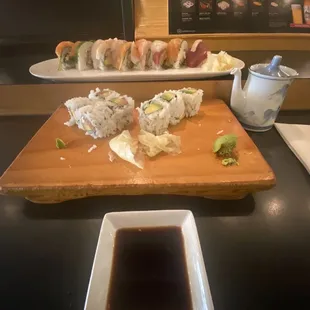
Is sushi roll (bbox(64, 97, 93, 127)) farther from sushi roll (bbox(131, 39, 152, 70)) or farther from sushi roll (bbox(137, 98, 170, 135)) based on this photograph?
sushi roll (bbox(131, 39, 152, 70))

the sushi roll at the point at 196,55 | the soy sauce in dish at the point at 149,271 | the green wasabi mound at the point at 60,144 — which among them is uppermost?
the sushi roll at the point at 196,55

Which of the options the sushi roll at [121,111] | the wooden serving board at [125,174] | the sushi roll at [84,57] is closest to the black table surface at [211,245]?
the wooden serving board at [125,174]

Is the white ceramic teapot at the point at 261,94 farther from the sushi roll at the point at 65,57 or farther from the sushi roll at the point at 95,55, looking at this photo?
the sushi roll at the point at 65,57

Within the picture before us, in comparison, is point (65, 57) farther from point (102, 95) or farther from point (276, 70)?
point (276, 70)

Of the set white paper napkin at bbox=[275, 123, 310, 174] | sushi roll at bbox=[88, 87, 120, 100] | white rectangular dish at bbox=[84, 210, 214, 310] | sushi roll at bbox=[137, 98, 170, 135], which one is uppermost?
sushi roll at bbox=[88, 87, 120, 100]

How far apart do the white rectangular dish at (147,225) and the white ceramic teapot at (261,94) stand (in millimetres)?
572

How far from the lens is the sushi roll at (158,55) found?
118cm

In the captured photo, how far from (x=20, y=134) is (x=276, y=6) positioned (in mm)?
1423

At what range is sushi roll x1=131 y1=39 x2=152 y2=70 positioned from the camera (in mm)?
1169

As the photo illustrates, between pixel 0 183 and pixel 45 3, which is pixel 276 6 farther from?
pixel 0 183

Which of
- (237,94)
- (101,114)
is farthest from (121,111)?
(237,94)

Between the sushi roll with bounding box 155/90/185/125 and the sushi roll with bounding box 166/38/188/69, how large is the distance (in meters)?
0.28

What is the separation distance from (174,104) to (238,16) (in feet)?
2.87

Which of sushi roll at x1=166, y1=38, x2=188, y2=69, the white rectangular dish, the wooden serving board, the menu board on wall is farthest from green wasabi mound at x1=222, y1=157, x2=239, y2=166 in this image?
the menu board on wall
